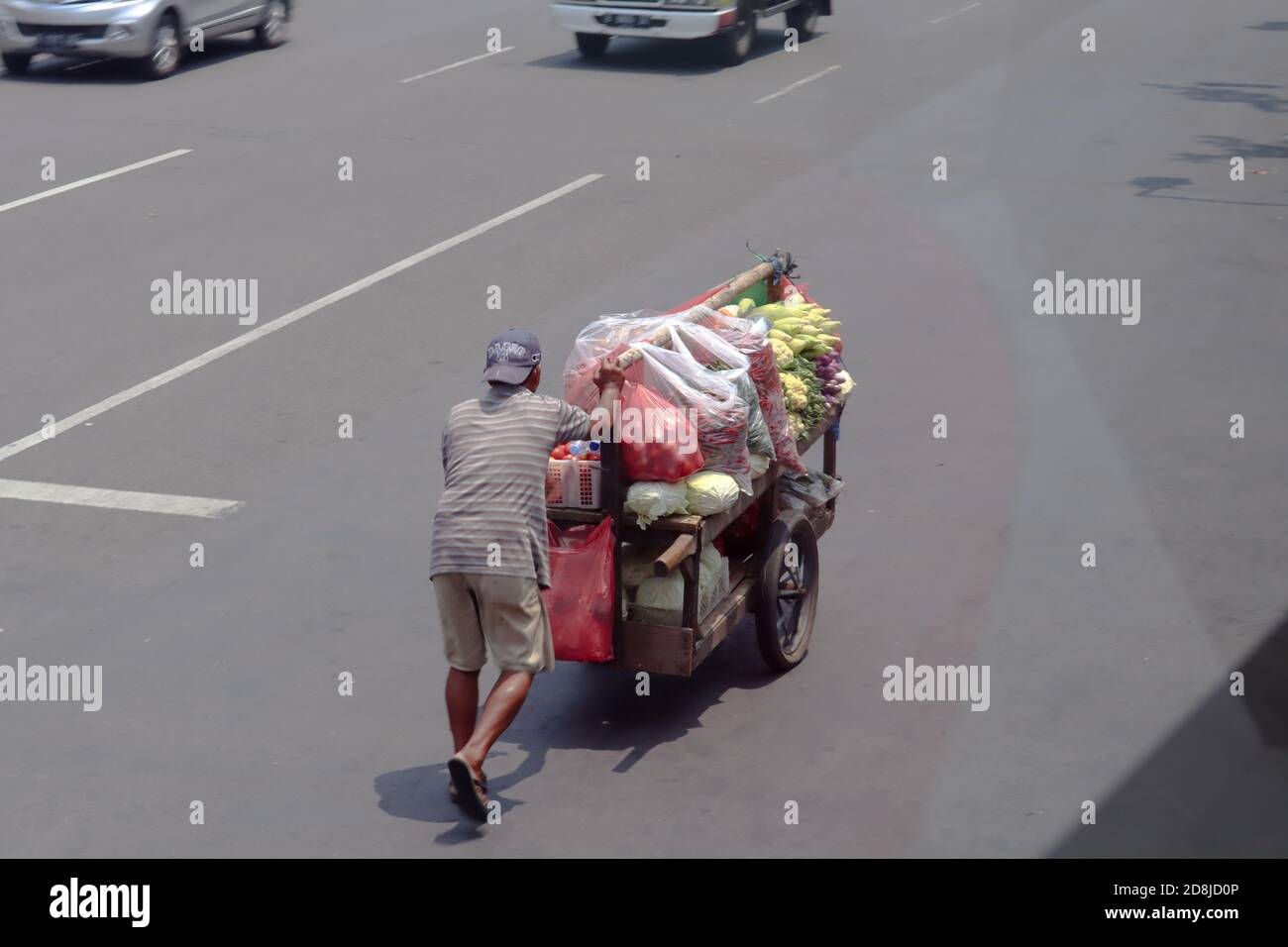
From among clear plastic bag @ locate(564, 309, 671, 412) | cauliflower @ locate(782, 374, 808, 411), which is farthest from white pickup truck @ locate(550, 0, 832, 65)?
clear plastic bag @ locate(564, 309, 671, 412)

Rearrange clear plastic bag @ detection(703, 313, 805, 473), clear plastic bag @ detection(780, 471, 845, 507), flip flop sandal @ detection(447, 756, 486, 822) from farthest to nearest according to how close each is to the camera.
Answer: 1. clear plastic bag @ detection(780, 471, 845, 507)
2. clear plastic bag @ detection(703, 313, 805, 473)
3. flip flop sandal @ detection(447, 756, 486, 822)

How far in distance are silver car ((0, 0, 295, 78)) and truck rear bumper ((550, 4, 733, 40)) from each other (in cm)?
480

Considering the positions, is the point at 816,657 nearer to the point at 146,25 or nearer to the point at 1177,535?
the point at 1177,535

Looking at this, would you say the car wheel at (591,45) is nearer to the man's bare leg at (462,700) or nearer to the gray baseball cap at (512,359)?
the gray baseball cap at (512,359)

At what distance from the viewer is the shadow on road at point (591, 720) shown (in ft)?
20.6

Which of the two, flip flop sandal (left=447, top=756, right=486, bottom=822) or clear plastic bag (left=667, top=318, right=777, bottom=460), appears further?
clear plastic bag (left=667, top=318, right=777, bottom=460)

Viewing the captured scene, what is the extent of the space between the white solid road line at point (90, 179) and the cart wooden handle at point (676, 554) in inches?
422

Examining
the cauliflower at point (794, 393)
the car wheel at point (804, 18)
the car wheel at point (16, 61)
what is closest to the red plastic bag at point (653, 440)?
the cauliflower at point (794, 393)

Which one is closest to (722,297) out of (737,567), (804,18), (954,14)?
(737,567)

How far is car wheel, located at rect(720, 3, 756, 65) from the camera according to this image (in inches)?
866

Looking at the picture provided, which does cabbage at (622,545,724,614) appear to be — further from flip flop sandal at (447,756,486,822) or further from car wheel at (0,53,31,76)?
car wheel at (0,53,31,76)

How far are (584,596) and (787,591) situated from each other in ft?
4.18

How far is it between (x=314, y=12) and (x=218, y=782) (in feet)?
72.1

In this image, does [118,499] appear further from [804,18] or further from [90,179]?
[804,18]
